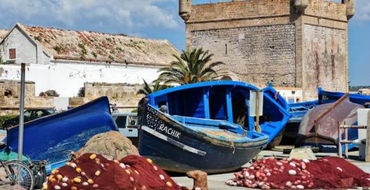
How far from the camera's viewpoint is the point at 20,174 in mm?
12047

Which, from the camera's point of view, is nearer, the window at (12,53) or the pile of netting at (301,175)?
the pile of netting at (301,175)

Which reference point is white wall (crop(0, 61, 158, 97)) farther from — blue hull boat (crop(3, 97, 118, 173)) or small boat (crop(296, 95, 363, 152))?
blue hull boat (crop(3, 97, 118, 173))

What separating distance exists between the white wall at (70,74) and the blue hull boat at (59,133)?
22595 millimetres

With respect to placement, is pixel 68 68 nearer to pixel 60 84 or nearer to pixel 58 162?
pixel 60 84

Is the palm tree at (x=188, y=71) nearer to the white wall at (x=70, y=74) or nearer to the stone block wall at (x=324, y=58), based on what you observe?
the white wall at (x=70, y=74)

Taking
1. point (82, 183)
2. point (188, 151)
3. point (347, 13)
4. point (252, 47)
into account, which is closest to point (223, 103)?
point (188, 151)

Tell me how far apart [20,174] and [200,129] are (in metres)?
6.62

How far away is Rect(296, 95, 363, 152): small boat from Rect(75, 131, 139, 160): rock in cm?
996

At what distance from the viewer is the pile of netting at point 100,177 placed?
10.9m

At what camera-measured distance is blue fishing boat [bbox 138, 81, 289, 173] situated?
1565 centimetres

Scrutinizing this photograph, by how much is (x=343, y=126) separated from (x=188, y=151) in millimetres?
6185

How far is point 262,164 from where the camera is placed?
14.0 meters

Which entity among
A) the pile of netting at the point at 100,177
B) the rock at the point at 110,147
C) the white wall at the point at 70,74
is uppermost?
the white wall at the point at 70,74

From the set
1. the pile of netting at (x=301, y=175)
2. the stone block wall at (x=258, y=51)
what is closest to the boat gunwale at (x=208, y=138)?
the pile of netting at (x=301, y=175)
